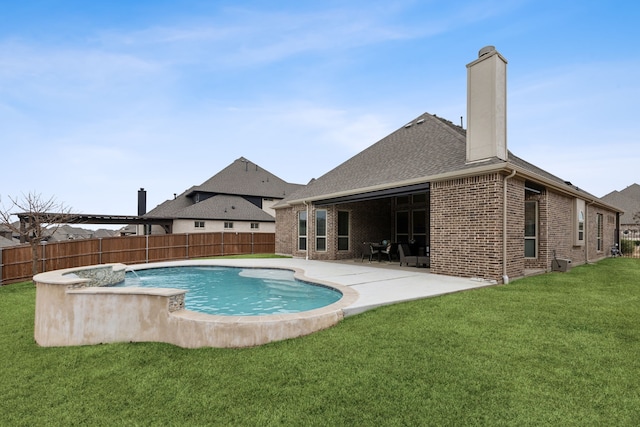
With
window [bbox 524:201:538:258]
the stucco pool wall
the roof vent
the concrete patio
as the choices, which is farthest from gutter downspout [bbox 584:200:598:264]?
the stucco pool wall

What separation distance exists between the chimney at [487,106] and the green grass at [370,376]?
16.1 ft

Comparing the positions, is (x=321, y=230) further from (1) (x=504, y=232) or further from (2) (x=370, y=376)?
(2) (x=370, y=376)

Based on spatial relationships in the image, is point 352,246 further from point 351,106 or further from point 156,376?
point 156,376

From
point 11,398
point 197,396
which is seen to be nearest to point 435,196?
point 197,396

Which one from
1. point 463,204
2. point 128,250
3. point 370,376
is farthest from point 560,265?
point 128,250

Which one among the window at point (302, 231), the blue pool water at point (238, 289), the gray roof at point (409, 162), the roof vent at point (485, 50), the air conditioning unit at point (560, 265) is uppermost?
the roof vent at point (485, 50)

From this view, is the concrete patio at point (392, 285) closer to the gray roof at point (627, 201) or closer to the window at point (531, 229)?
the window at point (531, 229)

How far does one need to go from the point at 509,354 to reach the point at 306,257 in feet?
41.0

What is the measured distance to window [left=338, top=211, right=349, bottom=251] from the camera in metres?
15.6

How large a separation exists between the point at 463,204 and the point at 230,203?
22.8 metres

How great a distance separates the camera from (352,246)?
622 inches

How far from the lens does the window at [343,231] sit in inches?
616

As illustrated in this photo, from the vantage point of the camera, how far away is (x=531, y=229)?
1068 centimetres

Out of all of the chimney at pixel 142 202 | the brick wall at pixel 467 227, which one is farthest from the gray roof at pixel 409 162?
the chimney at pixel 142 202
